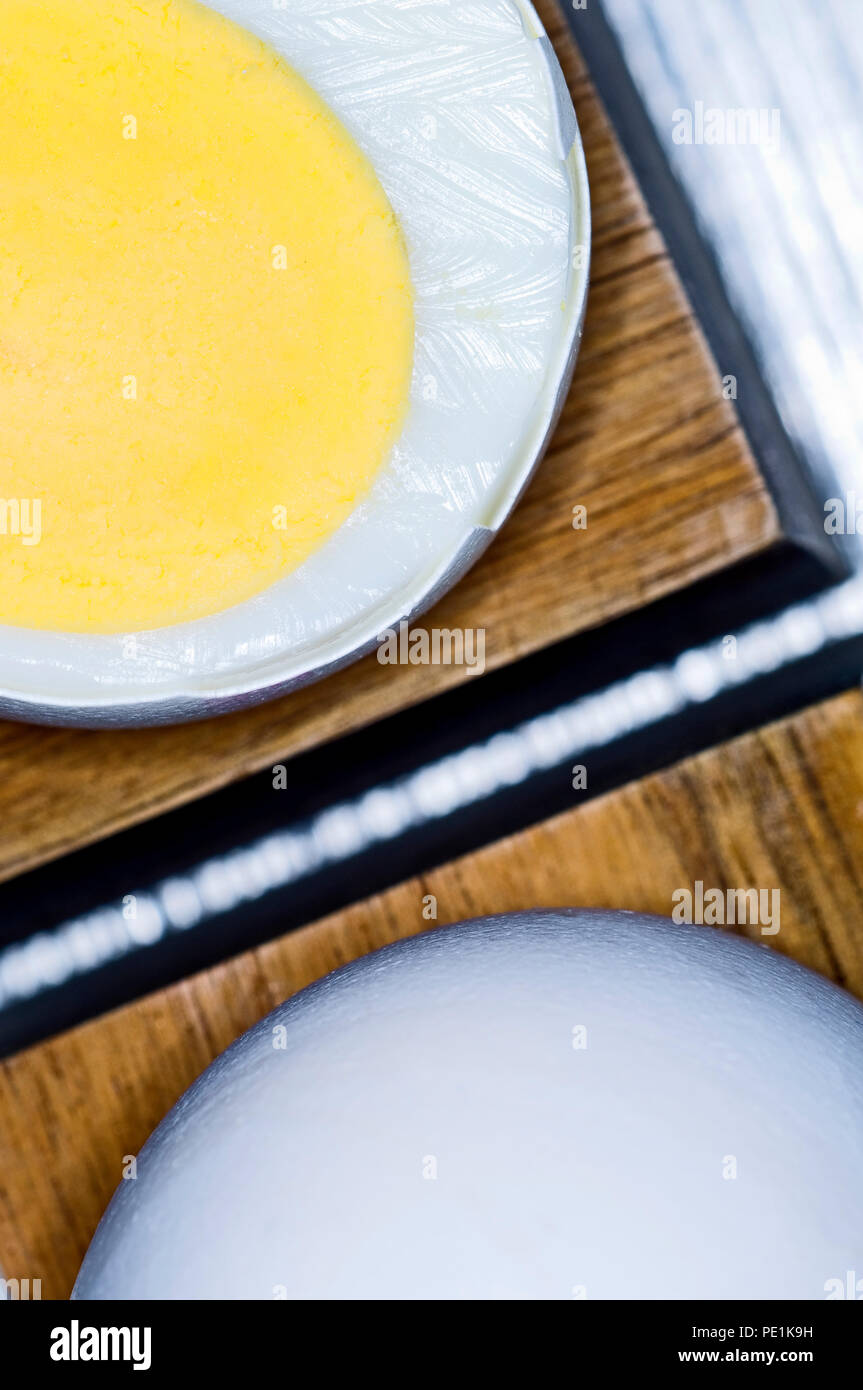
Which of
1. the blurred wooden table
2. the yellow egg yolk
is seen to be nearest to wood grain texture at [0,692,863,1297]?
the blurred wooden table

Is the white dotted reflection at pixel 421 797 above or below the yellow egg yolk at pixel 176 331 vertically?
below

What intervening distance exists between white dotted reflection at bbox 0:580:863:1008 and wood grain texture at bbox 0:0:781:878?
0.03m

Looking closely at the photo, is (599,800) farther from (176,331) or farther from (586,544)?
(176,331)

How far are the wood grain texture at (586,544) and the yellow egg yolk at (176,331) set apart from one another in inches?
3.6

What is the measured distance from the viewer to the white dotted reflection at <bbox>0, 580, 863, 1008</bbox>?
1.52 feet

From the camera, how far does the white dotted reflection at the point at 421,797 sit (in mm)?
462

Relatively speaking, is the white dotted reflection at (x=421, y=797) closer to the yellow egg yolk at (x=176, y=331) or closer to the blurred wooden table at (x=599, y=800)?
the blurred wooden table at (x=599, y=800)

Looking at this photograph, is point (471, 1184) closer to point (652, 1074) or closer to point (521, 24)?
point (652, 1074)

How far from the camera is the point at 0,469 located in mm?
370

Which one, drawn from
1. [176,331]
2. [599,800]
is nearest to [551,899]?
[599,800]

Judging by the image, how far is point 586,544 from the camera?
17.9 inches

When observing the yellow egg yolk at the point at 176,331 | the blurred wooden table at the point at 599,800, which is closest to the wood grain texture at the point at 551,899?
the blurred wooden table at the point at 599,800

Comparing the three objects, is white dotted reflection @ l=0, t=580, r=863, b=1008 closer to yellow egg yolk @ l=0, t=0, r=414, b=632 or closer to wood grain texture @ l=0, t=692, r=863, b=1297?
wood grain texture @ l=0, t=692, r=863, b=1297

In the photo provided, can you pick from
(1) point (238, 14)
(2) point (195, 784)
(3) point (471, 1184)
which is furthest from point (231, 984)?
(1) point (238, 14)
